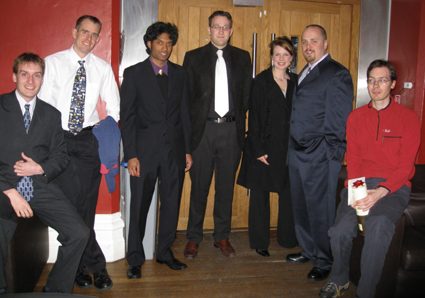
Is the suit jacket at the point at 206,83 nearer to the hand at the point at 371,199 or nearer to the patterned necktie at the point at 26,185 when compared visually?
the hand at the point at 371,199

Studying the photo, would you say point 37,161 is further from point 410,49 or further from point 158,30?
point 410,49

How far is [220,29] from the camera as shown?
108 inches

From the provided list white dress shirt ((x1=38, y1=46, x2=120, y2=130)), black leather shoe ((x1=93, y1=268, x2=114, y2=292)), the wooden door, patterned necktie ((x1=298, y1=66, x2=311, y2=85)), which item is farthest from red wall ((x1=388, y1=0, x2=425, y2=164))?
black leather shoe ((x1=93, y1=268, x2=114, y2=292))

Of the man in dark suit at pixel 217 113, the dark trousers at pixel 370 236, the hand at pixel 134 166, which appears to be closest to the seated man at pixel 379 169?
the dark trousers at pixel 370 236

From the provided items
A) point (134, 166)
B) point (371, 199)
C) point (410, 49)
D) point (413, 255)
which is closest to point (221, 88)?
point (134, 166)

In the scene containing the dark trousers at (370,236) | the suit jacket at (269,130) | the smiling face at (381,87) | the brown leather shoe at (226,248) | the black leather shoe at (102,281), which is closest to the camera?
the dark trousers at (370,236)

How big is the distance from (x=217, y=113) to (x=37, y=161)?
135 cm

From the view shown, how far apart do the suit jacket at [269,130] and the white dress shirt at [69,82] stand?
1.15m

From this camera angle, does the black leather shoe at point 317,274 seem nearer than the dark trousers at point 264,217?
Yes

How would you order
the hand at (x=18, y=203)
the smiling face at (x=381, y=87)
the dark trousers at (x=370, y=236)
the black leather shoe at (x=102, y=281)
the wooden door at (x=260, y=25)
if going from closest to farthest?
1. the hand at (x=18, y=203)
2. the dark trousers at (x=370, y=236)
3. the smiling face at (x=381, y=87)
4. the black leather shoe at (x=102, y=281)
5. the wooden door at (x=260, y=25)

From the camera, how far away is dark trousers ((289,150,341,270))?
253 cm

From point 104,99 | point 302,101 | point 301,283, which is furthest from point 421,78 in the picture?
point 104,99

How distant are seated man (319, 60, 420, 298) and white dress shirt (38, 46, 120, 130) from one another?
180 centimetres

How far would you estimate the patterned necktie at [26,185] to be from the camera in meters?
2.07
